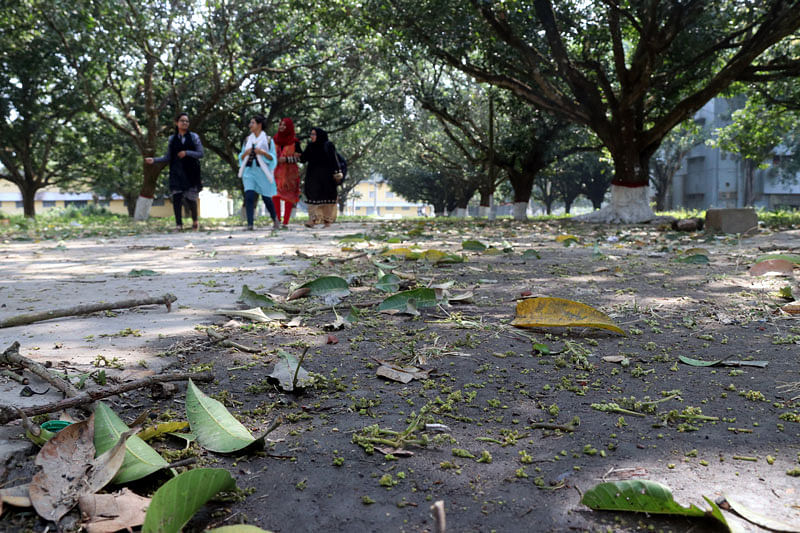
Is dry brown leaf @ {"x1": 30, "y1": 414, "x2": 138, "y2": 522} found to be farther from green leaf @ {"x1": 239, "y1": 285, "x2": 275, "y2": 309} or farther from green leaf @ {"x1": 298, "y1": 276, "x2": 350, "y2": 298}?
green leaf @ {"x1": 298, "y1": 276, "x2": 350, "y2": 298}

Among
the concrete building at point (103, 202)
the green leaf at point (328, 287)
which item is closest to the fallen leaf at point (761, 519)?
the green leaf at point (328, 287)

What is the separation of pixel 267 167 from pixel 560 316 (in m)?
7.70

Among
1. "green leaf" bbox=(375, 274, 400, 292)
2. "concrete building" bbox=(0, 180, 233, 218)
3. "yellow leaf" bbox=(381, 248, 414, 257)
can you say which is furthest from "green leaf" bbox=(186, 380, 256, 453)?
"concrete building" bbox=(0, 180, 233, 218)

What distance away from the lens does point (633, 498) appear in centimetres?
115

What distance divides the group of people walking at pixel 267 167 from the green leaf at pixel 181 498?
8408 mm

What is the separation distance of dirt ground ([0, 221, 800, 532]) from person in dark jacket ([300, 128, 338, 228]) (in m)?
6.79

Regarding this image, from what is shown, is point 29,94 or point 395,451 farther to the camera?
point 29,94

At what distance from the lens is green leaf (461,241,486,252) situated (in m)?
5.20

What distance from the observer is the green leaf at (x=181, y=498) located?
103 cm

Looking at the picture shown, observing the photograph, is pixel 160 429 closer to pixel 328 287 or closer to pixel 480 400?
pixel 480 400

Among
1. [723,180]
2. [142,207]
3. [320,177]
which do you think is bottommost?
[142,207]

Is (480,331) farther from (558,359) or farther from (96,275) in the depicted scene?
(96,275)

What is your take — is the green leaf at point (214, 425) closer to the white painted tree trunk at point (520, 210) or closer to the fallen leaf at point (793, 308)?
the fallen leaf at point (793, 308)

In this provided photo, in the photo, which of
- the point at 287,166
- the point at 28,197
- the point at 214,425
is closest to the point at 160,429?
the point at 214,425
